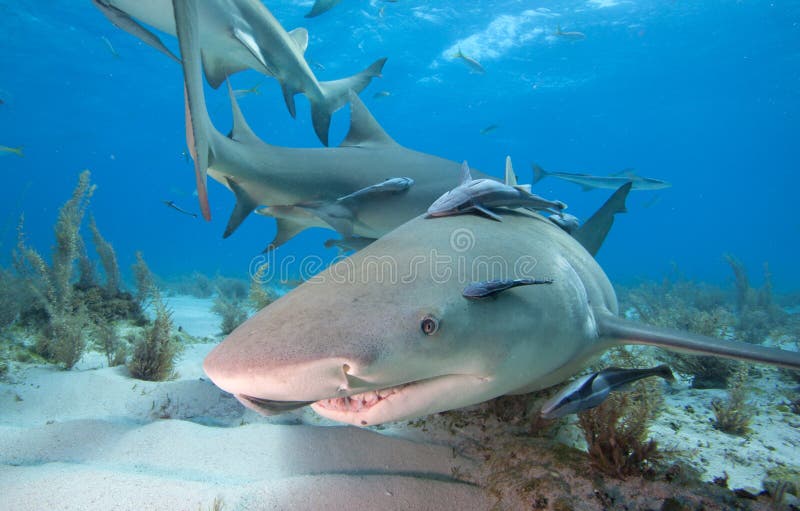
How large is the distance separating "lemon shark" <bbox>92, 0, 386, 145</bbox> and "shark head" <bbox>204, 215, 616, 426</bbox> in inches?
97.6

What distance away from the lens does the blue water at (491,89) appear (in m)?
27.3

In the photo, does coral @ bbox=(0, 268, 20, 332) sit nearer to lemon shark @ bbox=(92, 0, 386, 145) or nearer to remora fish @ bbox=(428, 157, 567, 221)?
lemon shark @ bbox=(92, 0, 386, 145)

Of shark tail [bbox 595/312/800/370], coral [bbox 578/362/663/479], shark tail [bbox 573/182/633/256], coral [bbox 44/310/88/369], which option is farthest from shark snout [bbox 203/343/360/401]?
coral [bbox 44/310/88/369]

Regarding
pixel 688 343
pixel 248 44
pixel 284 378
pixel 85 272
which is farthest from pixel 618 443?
pixel 85 272

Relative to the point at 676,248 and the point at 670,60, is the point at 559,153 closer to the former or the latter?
the point at 670,60

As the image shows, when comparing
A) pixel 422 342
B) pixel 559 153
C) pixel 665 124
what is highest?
pixel 422 342

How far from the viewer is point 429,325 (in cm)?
142

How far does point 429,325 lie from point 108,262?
7433 millimetres

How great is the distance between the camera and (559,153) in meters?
76.5

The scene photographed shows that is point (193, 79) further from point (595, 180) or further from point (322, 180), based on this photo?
point (595, 180)

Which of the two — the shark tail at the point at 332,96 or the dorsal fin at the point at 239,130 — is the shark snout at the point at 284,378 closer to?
the dorsal fin at the point at 239,130

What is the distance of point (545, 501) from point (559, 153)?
3278 inches

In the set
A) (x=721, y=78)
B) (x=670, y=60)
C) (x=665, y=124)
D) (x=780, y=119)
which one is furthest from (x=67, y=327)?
(x=780, y=119)

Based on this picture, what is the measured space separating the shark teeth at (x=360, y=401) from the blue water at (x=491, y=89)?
383 inches
